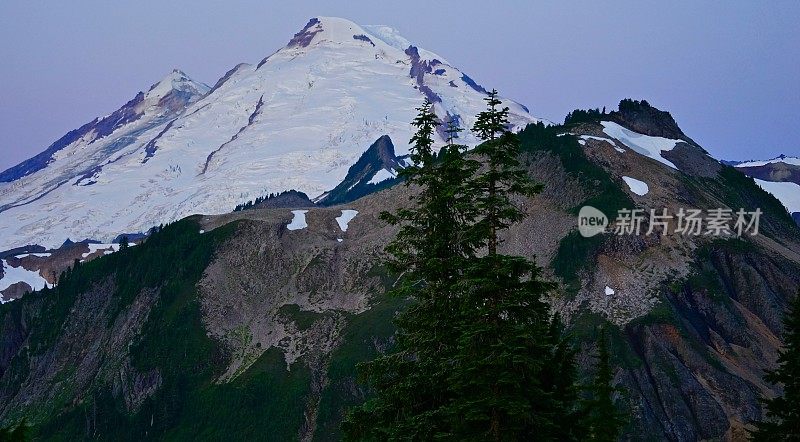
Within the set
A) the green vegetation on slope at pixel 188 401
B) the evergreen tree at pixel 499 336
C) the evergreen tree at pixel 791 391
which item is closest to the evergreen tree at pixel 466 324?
the evergreen tree at pixel 499 336

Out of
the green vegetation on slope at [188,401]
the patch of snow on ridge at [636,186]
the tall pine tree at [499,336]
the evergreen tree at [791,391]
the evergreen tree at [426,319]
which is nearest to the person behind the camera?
the tall pine tree at [499,336]

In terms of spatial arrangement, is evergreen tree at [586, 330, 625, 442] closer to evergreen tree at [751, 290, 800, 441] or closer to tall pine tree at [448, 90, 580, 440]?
evergreen tree at [751, 290, 800, 441]

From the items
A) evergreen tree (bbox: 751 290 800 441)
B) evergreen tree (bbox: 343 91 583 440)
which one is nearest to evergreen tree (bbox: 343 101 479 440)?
evergreen tree (bbox: 343 91 583 440)

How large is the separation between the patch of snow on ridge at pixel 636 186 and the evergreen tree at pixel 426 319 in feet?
509

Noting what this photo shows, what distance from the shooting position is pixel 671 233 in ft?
577

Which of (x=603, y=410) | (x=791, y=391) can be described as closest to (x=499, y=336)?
(x=603, y=410)

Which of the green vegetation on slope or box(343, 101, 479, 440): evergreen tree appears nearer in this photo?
box(343, 101, 479, 440): evergreen tree

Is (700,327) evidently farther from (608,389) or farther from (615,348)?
(608,389)

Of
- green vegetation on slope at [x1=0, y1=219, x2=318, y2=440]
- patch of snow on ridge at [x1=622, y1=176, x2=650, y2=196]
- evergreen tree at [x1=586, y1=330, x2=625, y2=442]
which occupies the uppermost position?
patch of snow on ridge at [x1=622, y1=176, x2=650, y2=196]

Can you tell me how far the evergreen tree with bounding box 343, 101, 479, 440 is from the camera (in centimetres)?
3422

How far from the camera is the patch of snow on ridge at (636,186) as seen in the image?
185125 mm

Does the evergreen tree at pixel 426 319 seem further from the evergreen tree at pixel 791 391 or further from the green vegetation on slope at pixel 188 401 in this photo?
the green vegetation on slope at pixel 188 401

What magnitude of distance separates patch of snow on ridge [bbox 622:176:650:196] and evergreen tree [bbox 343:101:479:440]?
155 meters

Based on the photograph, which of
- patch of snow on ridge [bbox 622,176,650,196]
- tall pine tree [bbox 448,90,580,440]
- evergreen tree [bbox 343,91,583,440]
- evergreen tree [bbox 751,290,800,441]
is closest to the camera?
tall pine tree [bbox 448,90,580,440]
